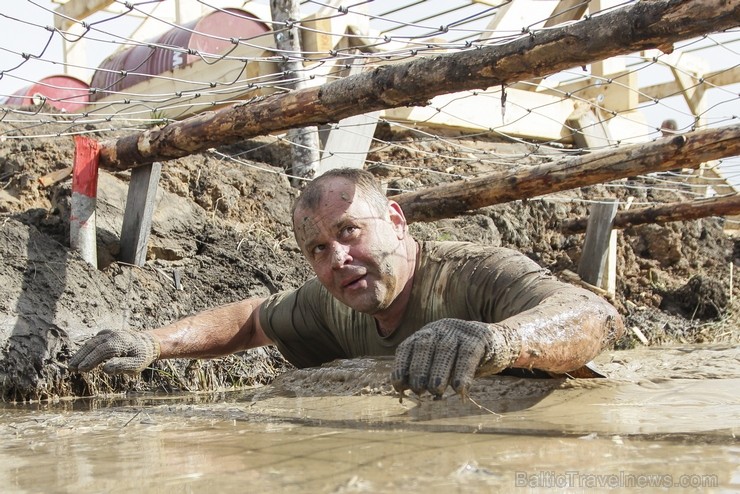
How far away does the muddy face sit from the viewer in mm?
3377

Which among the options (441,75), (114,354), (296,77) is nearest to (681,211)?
(296,77)

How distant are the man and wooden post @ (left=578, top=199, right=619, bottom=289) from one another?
12.4 feet

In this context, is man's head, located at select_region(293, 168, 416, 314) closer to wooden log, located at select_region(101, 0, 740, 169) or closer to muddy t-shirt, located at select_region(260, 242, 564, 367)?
muddy t-shirt, located at select_region(260, 242, 564, 367)

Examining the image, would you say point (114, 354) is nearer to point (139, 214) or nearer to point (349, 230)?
point (349, 230)

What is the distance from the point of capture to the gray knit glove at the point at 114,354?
355cm

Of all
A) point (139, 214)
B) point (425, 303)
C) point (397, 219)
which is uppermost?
point (139, 214)

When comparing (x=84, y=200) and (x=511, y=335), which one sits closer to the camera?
(x=511, y=335)

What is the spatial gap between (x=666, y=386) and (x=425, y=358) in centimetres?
151

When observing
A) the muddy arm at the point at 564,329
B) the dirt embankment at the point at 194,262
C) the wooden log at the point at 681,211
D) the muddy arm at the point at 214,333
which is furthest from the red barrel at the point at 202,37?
the muddy arm at the point at 564,329

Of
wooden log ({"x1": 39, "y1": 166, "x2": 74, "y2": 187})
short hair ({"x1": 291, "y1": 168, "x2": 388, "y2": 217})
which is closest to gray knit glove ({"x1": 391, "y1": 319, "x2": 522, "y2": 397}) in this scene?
short hair ({"x1": 291, "y1": 168, "x2": 388, "y2": 217})

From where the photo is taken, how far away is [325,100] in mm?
4285

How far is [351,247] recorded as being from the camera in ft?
11.1

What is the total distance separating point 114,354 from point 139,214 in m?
1.76

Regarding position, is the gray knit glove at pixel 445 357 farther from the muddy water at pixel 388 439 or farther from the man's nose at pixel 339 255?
the man's nose at pixel 339 255
